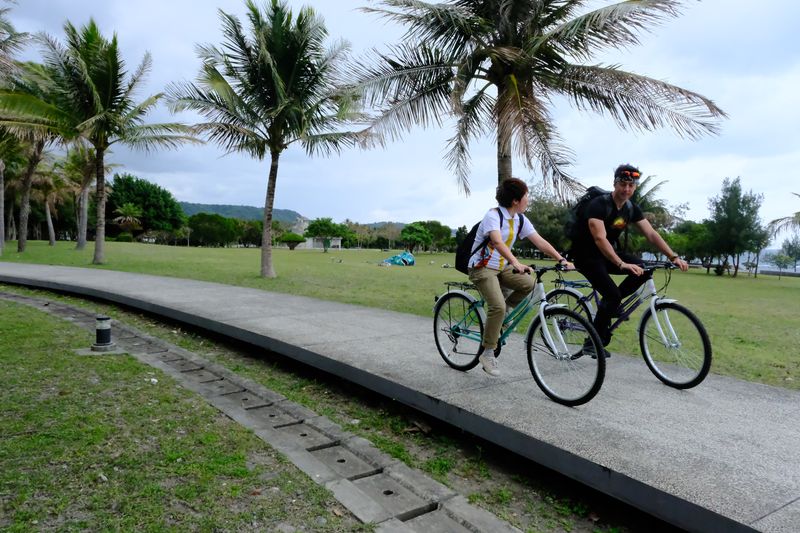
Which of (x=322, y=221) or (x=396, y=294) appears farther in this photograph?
(x=322, y=221)

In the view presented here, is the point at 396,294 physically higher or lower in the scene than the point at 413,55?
lower

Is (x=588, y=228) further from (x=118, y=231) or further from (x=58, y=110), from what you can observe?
(x=118, y=231)

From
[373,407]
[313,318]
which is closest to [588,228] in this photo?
[373,407]

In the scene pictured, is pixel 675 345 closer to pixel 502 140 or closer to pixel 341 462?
pixel 341 462

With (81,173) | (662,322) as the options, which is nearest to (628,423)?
(662,322)

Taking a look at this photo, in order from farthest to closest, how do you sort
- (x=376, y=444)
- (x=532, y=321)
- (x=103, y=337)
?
(x=103, y=337) < (x=532, y=321) < (x=376, y=444)

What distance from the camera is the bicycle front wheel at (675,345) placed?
4469 mm

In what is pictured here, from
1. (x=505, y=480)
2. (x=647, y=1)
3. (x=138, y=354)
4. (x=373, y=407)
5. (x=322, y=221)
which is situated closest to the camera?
(x=505, y=480)

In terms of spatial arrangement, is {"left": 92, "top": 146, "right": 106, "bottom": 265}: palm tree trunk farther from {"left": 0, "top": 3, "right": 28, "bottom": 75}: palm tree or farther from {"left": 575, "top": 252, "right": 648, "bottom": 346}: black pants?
{"left": 575, "top": 252, "right": 648, "bottom": 346}: black pants

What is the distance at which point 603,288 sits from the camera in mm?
4762

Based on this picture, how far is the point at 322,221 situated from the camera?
86688mm

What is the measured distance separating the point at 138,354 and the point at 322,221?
80693 mm

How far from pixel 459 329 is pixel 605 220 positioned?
1.76 m

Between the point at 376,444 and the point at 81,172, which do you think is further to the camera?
the point at 81,172
